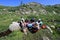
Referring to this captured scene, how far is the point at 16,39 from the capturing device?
77.8 feet

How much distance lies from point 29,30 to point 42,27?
6.10 feet

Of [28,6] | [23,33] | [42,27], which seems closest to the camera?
[23,33]

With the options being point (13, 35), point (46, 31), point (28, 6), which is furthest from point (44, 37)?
point (28, 6)

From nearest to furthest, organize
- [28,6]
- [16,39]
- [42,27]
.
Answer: [16,39] < [42,27] < [28,6]

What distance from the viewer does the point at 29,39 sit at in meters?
25.5

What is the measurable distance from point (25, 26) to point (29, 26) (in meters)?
0.43

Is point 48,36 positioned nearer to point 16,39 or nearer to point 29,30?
point 29,30

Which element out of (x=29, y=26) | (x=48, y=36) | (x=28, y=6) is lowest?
(x=28, y=6)

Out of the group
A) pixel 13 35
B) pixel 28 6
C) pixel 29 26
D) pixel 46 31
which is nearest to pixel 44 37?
pixel 46 31

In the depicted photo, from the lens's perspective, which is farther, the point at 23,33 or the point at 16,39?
the point at 23,33

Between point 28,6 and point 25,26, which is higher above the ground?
point 25,26

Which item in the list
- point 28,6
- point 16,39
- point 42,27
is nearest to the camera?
Answer: point 16,39

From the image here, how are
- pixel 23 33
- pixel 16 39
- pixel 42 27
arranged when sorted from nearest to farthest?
1. pixel 16 39
2. pixel 23 33
3. pixel 42 27

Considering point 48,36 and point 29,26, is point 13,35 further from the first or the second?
point 48,36
